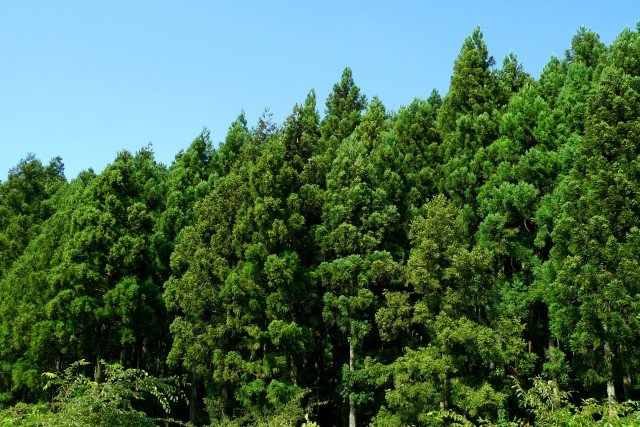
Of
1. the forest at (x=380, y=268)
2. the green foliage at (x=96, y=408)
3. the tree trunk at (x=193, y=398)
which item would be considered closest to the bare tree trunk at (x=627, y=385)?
the forest at (x=380, y=268)

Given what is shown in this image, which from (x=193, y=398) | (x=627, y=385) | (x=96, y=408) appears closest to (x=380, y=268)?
(x=627, y=385)

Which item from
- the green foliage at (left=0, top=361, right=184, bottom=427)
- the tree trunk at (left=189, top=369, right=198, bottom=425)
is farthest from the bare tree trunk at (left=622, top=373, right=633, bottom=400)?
the tree trunk at (left=189, top=369, right=198, bottom=425)

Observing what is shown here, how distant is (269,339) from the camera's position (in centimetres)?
1784

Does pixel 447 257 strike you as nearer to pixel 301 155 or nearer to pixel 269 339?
pixel 269 339

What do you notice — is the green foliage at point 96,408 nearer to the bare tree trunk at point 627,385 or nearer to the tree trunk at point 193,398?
the bare tree trunk at point 627,385

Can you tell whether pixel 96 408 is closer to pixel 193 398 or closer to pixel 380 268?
pixel 380 268

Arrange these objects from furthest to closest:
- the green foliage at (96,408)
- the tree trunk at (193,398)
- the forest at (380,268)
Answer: the tree trunk at (193,398) → the forest at (380,268) → the green foliage at (96,408)

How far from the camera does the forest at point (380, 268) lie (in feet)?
50.3

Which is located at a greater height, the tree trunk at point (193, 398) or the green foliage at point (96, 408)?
the green foliage at point (96, 408)

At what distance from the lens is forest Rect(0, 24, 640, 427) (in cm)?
1534

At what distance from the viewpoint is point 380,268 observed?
1812cm

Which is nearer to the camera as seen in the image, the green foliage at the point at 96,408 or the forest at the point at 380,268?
the green foliage at the point at 96,408

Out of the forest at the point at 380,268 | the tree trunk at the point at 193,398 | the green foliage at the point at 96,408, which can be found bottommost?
the tree trunk at the point at 193,398

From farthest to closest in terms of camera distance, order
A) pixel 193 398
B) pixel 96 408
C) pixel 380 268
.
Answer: pixel 193 398
pixel 380 268
pixel 96 408
